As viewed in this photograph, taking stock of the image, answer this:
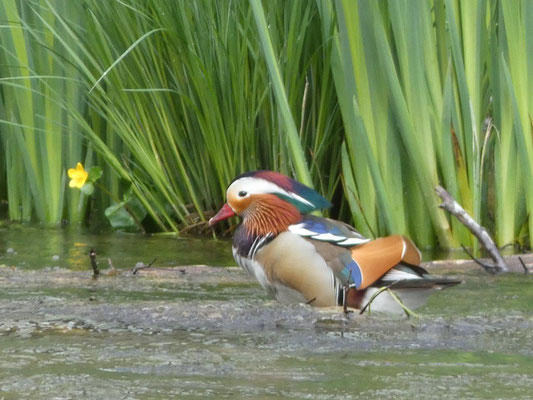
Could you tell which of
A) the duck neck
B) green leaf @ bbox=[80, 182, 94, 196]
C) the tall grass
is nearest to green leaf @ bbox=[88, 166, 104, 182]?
green leaf @ bbox=[80, 182, 94, 196]

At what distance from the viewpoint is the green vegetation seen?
4832 millimetres

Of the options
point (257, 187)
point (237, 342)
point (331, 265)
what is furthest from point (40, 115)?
point (237, 342)

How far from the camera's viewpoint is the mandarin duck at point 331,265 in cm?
369

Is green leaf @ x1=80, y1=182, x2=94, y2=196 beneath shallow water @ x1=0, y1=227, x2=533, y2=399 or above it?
above

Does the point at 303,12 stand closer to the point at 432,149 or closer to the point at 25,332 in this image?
the point at 432,149

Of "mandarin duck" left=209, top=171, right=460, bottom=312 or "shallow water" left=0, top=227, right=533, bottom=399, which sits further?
"mandarin duck" left=209, top=171, right=460, bottom=312

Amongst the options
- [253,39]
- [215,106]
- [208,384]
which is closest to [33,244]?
[215,106]

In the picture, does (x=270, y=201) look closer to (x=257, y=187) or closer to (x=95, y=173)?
(x=257, y=187)

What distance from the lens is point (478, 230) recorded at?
14.7ft

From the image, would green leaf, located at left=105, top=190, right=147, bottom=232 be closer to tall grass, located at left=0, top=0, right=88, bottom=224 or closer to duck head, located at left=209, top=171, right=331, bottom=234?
tall grass, located at left=0, top=0, right=88, bottom=224

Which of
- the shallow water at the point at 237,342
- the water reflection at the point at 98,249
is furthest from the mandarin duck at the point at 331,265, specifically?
the water reflection at the point at 98,249

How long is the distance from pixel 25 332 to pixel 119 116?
2592 millimetres

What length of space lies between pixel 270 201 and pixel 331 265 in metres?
0.40

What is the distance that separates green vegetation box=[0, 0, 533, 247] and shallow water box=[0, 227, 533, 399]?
821 millimetres
